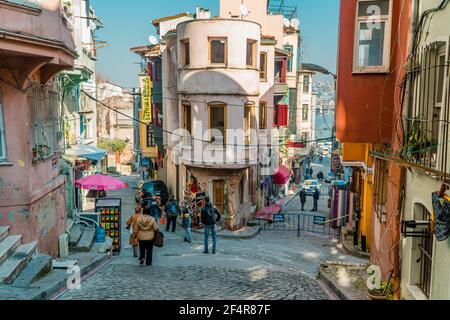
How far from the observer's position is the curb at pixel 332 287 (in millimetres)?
9440

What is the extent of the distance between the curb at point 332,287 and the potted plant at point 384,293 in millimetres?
591

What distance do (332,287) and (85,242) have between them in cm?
806

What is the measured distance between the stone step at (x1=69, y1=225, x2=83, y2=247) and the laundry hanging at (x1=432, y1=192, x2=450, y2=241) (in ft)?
37.3

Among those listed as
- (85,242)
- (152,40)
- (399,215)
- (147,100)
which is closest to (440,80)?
(399,215)

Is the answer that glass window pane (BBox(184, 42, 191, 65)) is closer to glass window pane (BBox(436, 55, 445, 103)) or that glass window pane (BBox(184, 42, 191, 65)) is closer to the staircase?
Answer: the staircase

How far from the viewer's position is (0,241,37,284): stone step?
827 centimetres

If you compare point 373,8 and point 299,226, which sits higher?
point 373,8

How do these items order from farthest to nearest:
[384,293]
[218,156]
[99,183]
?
1. [218,156]
2. [99,183]
3. [384,293]

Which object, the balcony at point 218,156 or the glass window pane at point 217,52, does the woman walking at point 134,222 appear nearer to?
the balcony at point 218,156

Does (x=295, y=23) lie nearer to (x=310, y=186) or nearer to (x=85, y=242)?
(x=310, y=186)

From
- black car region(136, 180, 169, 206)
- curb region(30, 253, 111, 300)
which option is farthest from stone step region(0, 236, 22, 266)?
black car region(136, 180, 169, 206)

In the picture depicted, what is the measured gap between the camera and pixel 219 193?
23078mm

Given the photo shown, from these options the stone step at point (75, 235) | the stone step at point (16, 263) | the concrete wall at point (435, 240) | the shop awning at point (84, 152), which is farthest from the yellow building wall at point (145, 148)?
the concrete wall at point (435, 240)
